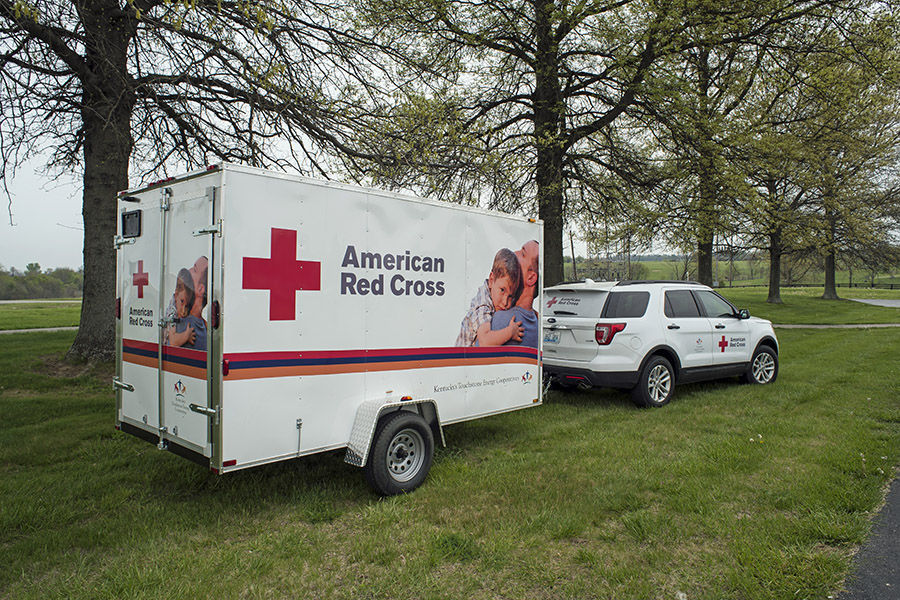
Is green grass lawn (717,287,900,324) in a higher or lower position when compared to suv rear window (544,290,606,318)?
lower

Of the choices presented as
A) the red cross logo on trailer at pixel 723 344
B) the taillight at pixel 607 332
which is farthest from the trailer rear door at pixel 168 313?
the red cross logo on trailer at pixel 723 344

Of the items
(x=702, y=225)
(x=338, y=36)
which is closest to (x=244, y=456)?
(x=338, y=36)

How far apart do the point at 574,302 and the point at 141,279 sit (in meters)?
5.76

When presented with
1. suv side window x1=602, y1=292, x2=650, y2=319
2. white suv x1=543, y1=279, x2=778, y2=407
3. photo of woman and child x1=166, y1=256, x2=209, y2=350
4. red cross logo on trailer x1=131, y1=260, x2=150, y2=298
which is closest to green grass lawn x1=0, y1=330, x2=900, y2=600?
white suv x1=543, y1=279, x2=778, y2=407

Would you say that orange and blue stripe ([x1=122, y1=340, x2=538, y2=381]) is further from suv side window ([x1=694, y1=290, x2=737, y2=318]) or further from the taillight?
suv side window ([x1=694, y1=290, x2=737, y2=318])

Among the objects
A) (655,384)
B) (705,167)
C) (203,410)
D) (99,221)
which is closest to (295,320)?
(203,410)

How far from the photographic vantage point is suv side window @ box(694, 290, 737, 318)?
363 inches

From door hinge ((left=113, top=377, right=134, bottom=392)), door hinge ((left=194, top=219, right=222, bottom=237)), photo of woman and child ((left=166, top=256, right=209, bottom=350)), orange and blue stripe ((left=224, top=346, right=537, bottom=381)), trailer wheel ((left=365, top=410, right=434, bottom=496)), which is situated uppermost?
door hinge ((left=194, top=219, right=222, bottom=237))

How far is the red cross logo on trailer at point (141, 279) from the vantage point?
15.9 feet

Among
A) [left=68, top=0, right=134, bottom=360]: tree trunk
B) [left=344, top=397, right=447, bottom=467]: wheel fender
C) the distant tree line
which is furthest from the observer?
the distant tree line

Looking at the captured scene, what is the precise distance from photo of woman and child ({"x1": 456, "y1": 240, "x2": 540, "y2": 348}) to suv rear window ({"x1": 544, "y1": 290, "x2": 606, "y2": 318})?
6.48 ft

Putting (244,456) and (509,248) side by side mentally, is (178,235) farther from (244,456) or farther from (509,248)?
(509,248)

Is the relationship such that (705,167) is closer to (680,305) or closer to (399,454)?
(680,305)

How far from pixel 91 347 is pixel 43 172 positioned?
418 centimetres
